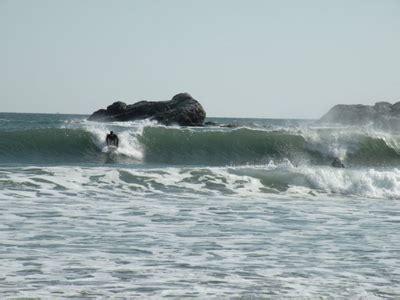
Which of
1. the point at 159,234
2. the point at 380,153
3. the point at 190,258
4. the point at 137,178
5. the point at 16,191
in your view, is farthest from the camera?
the point at 380,153

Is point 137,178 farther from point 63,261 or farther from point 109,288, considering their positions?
point 109,288

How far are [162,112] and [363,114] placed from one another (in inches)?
1585

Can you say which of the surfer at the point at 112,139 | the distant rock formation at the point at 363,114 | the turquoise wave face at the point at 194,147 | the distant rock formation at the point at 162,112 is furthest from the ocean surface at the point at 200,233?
the distant rock formation at the point at 363,114

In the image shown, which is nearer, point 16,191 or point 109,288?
point 109,288

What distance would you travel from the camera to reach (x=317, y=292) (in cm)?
763

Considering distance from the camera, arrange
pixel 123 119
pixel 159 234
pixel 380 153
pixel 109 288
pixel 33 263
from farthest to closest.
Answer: pixel 123 119
pixel 380 153
pixel 159 234
pixel 33 263
pixel 109 288

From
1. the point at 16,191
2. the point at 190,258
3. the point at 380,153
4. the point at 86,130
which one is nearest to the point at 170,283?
the point at 190,258

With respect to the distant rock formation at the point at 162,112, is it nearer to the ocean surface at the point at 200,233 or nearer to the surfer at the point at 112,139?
the surfer at the point at 112,139

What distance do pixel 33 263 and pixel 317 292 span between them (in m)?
3.42

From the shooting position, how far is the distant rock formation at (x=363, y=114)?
3489 inches

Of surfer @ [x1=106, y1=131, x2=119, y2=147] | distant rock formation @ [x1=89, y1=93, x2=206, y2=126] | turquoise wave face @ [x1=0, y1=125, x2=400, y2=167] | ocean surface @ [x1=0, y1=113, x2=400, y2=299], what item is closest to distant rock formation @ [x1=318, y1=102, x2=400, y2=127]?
distant rock formation @ [x1=89, y1=93, x2=206, y2=126]

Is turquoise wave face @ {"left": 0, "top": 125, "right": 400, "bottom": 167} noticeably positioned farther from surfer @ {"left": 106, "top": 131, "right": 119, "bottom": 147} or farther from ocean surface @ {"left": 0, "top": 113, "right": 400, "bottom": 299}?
ocean surface @ {"left": 0, "top": 113, "right": 400, "bottom": 299}

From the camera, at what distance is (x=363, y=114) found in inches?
3656

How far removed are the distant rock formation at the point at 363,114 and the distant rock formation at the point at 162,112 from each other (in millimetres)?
32479
